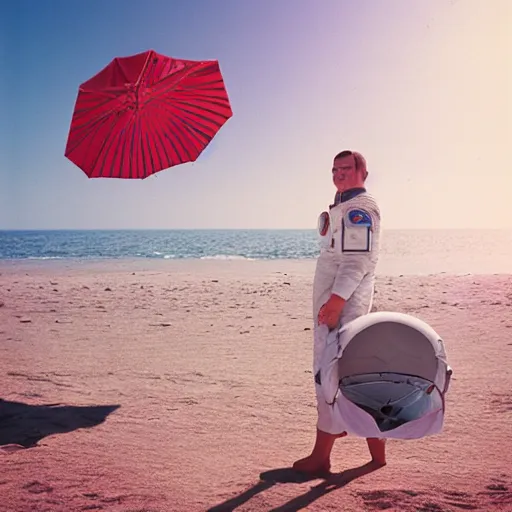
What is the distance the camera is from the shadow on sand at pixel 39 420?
13.4 feet

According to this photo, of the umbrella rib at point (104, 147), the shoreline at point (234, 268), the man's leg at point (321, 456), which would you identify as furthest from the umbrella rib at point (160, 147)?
the shoreline at point (234, 268)

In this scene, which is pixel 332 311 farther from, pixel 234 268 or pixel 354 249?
pixel 234 268

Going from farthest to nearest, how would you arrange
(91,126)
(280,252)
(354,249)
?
(280,252) → (91,126) → (354,249)

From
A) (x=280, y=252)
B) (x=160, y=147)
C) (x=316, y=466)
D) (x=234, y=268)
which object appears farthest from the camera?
(x=280, y=252)

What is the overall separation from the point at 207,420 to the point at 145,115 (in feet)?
9.56

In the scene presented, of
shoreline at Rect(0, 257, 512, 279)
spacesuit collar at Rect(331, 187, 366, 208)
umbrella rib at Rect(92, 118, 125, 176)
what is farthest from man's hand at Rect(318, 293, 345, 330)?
shoreline at Rect(0, 257, 512, 279)

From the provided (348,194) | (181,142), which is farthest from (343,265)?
(181,142)

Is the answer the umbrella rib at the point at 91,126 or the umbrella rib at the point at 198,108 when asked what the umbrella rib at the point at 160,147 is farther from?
the umbrella rib at the point at 91,126

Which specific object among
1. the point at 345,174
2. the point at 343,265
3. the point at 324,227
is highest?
the point at 345,174

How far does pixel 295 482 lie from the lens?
3.31 m

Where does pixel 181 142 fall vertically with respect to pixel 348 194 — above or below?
above

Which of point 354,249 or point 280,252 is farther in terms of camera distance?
point 280,252

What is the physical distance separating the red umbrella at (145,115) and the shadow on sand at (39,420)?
2.24 meters

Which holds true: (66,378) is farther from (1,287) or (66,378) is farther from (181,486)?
(1,287)
